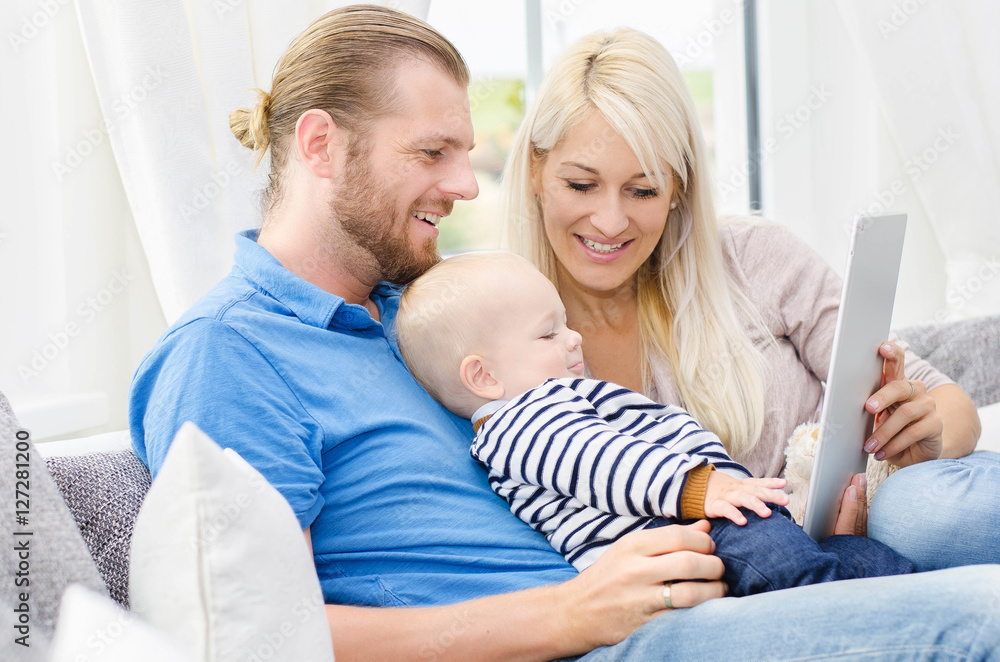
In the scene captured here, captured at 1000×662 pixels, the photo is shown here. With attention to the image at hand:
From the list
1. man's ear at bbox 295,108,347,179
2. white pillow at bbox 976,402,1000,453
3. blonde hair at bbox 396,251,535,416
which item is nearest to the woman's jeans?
blonde hair at bbox 396,251,535,416

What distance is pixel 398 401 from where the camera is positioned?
1187mm

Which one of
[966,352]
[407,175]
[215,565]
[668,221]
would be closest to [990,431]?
[966,352]

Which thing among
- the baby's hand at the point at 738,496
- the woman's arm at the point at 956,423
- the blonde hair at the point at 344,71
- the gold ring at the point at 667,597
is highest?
the blonde hair at the point at 344,71

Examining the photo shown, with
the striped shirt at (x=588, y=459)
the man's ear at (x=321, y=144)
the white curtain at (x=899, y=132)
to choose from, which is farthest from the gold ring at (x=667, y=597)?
the white curtain at (x=899, y=132)

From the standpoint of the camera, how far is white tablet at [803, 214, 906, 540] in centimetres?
111

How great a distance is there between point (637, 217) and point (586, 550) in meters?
0.73

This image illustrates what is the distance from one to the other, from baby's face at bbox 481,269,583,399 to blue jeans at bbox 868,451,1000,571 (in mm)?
543

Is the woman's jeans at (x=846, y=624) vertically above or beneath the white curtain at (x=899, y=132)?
beneath

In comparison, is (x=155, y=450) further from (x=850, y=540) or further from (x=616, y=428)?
(x=850, y=540)

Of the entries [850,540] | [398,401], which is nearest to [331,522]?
[398,401]

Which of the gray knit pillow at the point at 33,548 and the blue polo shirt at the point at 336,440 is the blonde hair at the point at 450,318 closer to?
the blue polo shirt at the point at 336,440

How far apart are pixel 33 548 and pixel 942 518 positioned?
1.19 metres

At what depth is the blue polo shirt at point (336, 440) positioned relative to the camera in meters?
1.00

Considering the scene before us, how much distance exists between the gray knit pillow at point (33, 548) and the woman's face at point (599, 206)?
104cm
